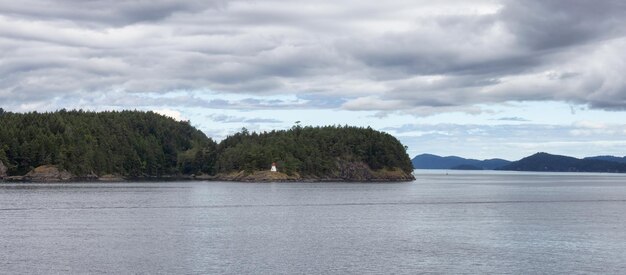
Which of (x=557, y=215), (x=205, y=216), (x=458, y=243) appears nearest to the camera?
(x=458, y=243)

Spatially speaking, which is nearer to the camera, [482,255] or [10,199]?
[482,255]

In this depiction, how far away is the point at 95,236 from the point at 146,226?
1195 centimetres

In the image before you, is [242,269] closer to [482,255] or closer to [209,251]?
[209,251]

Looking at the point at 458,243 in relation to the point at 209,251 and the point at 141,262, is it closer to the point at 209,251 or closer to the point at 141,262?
the point at 209,251

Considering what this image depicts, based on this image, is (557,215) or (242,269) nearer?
(242,269)

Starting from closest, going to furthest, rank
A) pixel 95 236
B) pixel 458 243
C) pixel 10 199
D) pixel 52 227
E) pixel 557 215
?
1. pixel 458 243
2. pixel 95 236
3. pixel 52 227
4. pixel 557 215
5. pixel 10 199

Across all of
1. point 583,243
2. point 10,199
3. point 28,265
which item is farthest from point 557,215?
point 10,199

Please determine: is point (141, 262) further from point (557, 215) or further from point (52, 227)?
point (557, 215)

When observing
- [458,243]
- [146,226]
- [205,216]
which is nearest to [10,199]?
[205,216]

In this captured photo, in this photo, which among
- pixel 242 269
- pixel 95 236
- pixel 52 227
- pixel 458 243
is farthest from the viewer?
pixel 52 227

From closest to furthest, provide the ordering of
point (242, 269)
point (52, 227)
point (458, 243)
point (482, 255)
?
point (242, 269) → point (482, 255) → point (458, 243) → point (52, 227)

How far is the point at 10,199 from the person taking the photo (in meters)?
142

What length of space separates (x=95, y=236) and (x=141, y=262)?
2089 centimetres

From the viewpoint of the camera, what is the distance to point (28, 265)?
55562 millimetres
